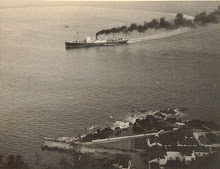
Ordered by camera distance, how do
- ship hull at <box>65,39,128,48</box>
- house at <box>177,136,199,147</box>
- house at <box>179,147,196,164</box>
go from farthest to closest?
1. ship hull at <box>65,39,128,48</box>
2. house at <box>177,136,199,147</box>
3. house at <box>179,147,196,164</box>

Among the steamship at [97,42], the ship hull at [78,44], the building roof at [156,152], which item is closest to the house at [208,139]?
the building roof at [156,152]

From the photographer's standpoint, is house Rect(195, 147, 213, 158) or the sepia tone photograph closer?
house Rect(195, 147, 213, 158)

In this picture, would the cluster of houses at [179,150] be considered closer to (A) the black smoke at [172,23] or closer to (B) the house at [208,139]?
(B) the house at [208,139]

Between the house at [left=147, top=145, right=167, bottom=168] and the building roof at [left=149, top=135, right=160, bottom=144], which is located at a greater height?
the building roof at [left=149, top=135, right=160, bottom=144]

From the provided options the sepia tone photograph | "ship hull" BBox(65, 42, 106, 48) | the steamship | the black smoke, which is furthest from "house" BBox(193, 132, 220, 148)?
the steamship

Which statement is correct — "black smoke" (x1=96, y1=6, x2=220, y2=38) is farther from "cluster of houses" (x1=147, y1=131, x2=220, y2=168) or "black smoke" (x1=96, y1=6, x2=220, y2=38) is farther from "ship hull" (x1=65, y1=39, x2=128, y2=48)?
"cluster of houses" (x1=147, y1=131, x2=220, y2=168)

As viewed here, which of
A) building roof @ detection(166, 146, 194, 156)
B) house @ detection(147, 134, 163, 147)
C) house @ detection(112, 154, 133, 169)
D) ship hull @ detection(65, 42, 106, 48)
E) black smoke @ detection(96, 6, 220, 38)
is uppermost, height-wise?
black smoke @ detection(96, 6, 220, 38)

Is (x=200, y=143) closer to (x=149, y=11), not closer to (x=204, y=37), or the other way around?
(x=204, y=37)
